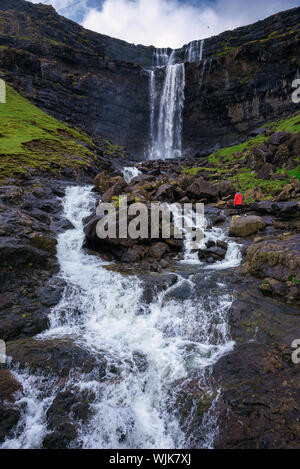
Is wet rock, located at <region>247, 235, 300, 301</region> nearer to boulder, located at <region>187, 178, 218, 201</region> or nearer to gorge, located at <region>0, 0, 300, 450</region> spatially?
gorge, located at <region>0, 0, 300, 450</region>

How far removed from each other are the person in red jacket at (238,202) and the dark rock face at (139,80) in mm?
33812

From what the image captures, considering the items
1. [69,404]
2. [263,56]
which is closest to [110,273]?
[69,404]

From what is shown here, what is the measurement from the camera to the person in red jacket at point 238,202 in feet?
58.4

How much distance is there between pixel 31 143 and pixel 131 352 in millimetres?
24112

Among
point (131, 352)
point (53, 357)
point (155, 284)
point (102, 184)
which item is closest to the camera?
point (53, 357)

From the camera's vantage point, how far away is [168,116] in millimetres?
52375

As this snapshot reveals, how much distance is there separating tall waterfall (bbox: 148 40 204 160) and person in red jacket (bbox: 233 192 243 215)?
34.5m

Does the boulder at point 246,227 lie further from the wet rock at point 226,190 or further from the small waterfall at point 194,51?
the small waterfall at point 194,51

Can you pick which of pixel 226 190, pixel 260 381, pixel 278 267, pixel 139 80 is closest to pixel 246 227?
pixel 278 267

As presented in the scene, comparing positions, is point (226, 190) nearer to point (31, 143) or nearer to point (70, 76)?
point (31, 143)

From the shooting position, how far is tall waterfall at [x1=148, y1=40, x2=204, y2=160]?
51219 mm

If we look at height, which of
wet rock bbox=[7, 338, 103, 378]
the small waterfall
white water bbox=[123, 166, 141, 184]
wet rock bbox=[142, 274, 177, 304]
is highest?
the small waterfall

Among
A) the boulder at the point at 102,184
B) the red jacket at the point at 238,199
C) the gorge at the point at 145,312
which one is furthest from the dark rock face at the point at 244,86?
the red jacket at the point at 238,199

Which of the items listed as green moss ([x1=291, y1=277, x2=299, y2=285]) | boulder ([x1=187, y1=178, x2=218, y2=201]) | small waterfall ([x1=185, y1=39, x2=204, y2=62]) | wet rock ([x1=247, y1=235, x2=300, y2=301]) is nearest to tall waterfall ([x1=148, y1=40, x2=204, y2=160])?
small waterfall ([x1=185, y1=39, x2=204, y2=62])
